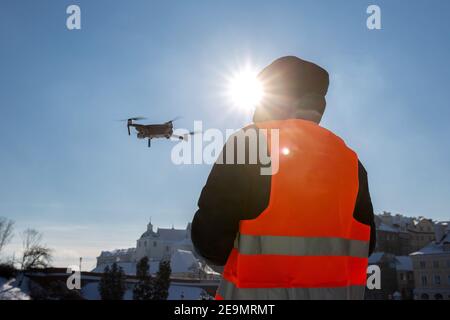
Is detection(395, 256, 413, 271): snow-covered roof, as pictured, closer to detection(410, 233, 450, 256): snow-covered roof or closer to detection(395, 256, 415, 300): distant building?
detection(395, 256, 415, 300): distant building

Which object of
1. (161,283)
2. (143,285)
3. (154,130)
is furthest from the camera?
(143,285)

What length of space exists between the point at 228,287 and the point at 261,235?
0.35m

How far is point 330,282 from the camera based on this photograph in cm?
193

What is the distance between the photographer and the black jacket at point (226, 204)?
1.88m

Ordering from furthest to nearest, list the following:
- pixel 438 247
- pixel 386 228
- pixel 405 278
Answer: pixel 386 228 → pixel 405 278 → pixel 438 247

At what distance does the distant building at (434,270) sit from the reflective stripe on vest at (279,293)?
65518 mm

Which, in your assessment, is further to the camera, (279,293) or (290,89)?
(290,89)

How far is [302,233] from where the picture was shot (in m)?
1.86

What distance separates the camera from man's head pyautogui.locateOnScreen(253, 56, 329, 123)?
7.29ft

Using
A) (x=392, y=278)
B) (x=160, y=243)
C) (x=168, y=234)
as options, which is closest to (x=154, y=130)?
(x=392, y=278)

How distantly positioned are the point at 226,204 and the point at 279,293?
1.78 feet

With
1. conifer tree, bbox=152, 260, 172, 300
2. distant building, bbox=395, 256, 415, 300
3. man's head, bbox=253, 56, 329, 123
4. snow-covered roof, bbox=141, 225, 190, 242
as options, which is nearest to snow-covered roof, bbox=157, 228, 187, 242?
snow-covered roof, bbox=141, 225, 190, 242

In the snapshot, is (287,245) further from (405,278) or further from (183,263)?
(183,263)
